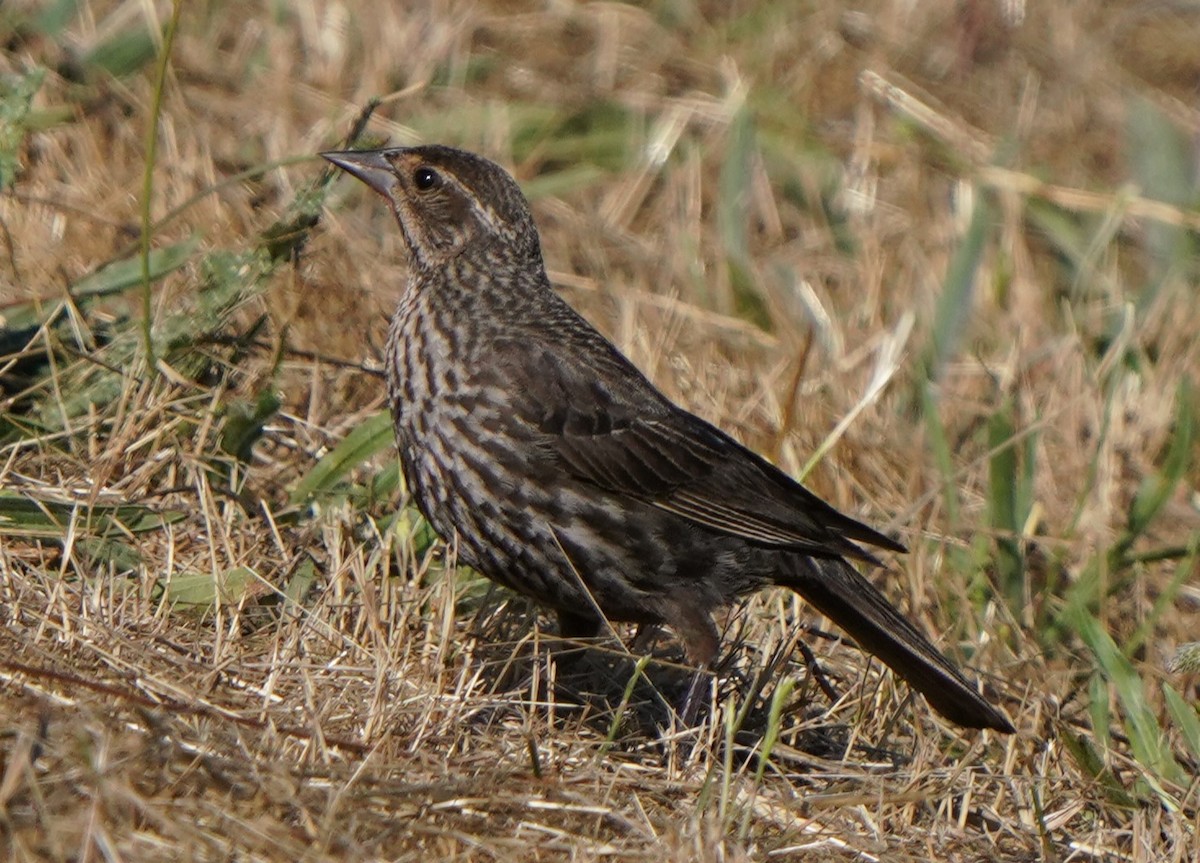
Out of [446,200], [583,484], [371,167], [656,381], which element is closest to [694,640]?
[583,484]

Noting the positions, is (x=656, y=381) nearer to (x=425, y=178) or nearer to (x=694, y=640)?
(x=425, y=178)

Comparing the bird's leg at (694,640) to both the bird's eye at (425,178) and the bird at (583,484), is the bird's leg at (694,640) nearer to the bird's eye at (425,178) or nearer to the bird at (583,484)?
the bird at (583,484)

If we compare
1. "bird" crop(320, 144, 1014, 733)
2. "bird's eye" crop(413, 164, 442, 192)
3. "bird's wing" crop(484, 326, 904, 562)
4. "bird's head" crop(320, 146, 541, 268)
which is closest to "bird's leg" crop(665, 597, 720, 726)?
"bird" crop(320, 144, 1014, 733)

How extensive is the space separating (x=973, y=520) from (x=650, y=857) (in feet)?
8.61

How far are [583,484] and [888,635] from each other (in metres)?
0.83

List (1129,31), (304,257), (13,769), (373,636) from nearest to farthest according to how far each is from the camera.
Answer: (13,769)
(373,636)
(304,257)
(1129,31)

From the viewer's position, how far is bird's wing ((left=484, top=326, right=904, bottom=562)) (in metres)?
4.47

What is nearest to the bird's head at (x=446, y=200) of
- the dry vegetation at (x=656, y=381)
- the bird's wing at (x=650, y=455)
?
Result: the dry vegetation at (x=656, y=381)

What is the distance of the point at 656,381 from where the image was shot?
6.05 meters

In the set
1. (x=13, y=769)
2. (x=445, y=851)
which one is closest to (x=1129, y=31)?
(x=445, y=851)

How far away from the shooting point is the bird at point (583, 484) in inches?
171

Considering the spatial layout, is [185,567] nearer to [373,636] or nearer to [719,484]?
[373,636]

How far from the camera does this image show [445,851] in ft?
11.0

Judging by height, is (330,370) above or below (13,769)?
below
